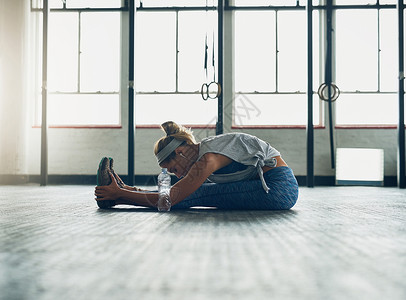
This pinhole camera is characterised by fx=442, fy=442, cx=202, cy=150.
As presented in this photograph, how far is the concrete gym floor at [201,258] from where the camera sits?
94 centimetres

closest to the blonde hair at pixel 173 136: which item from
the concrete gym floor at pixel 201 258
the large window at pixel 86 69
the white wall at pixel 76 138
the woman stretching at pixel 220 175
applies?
the woman stretching at pixel 220 175

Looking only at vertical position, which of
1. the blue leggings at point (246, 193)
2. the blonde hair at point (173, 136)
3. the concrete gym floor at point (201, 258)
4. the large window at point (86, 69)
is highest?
the large window at point (86, 69)

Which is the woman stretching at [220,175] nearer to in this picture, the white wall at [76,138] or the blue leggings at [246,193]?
the blue leggings at [246,193]

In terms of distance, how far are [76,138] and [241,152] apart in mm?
4842

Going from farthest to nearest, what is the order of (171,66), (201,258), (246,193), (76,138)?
(171,66) < (76,138) < (246,193) < (201,258)

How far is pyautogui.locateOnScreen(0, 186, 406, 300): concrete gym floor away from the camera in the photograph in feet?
3.07

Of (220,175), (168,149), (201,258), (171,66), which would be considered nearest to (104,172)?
(168,149)

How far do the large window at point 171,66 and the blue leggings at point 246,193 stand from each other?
14.0 feet

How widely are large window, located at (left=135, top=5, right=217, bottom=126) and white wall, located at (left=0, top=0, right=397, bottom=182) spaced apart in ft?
0.87

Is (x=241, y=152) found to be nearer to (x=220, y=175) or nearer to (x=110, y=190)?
(x=220, y=175)

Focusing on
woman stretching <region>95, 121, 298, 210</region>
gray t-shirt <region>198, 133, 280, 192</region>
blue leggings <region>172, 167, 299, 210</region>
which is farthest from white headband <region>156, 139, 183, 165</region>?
blue leggings <region>172, 167, 299, 210</region>

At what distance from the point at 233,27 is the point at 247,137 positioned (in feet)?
15.3

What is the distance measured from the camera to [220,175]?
8.02ft

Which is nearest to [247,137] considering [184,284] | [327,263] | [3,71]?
[327,263]
